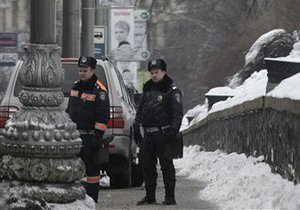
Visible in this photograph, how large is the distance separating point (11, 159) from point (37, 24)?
1.19m

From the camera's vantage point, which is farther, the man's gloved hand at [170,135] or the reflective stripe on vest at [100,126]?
the man's gloved hand at [170,135]

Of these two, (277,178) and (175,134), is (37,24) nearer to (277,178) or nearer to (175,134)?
(175,134)

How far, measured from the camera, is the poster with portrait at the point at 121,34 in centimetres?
2875

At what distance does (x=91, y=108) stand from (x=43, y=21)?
7.61 feet

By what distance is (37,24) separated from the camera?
30.1ft

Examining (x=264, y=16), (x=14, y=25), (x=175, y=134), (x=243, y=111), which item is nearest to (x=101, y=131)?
(x=175, y=134)

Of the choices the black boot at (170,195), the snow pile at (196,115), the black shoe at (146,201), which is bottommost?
the snow pile at (196,115)

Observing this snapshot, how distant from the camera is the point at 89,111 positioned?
11273 millimetres

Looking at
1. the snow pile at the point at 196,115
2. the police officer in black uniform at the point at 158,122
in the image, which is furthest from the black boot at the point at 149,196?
the snow pile at the point at 196,115

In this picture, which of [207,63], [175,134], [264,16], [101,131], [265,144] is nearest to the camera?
[101,131]

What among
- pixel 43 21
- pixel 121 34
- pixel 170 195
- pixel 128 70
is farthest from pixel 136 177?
pixel 128 70

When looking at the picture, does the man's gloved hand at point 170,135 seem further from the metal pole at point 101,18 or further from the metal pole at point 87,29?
the metal pole at point 101,18

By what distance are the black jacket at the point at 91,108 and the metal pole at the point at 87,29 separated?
1183 centimetres

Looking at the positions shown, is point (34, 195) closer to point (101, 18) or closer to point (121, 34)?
point (121, 34)
